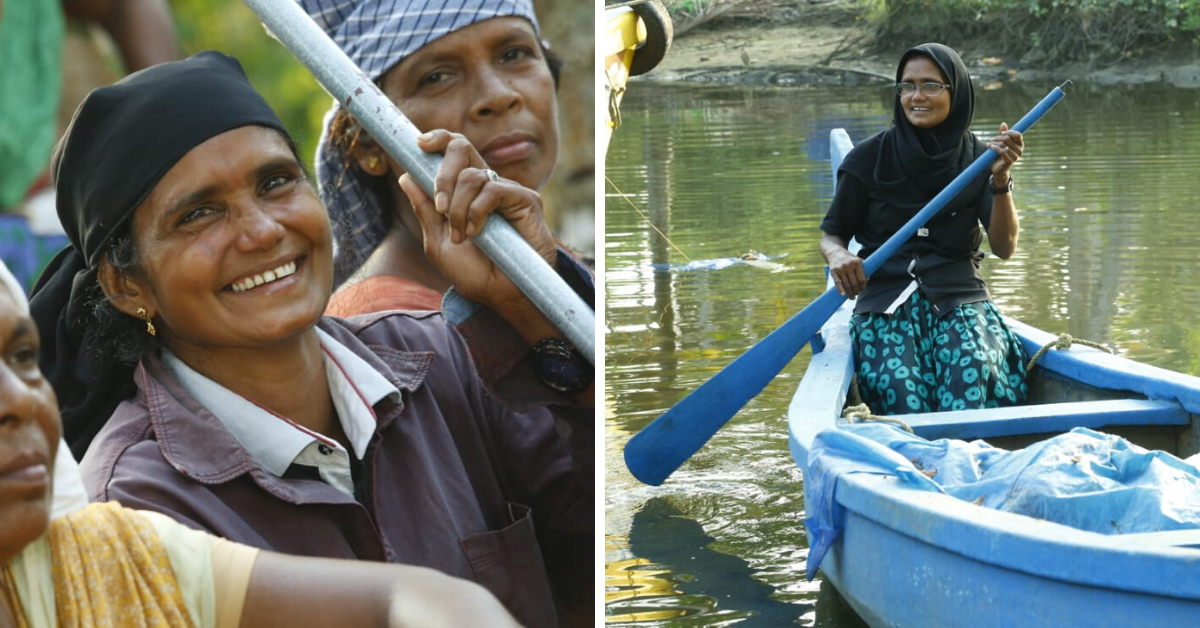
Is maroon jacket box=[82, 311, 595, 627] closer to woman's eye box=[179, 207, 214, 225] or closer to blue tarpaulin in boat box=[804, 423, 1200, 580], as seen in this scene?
woman's eye box=[179, 207, 214, 225]

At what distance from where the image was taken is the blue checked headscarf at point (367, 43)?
1.89 metres

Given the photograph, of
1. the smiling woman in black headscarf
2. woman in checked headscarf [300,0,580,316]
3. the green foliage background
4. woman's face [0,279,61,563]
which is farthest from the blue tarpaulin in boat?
woman's face [0,279,61,563]

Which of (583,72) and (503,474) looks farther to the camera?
(503,474)

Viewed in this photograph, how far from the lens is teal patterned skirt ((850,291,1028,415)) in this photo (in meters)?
3.73

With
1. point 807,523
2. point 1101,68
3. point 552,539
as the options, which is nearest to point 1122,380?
point 807,523

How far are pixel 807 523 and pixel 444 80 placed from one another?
1.55 metres

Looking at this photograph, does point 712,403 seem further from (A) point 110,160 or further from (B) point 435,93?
(A) point 110,160

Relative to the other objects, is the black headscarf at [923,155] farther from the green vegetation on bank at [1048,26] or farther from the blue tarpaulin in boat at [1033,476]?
the green vegetation on bank at [1048,26]

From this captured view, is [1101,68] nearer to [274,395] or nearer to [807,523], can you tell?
[807,523]

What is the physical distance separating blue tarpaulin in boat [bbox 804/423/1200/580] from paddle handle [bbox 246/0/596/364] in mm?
1461

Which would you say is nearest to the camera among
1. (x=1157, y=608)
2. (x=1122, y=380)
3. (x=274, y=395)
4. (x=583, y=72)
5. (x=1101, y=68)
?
(x=274, y=395)

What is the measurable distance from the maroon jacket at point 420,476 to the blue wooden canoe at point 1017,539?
912 millimetres

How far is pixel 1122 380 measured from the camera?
3.58 metres

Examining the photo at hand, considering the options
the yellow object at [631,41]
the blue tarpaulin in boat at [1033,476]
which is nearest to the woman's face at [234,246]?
the yellow object at [631,41]
